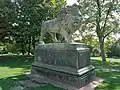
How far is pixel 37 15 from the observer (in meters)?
17.1

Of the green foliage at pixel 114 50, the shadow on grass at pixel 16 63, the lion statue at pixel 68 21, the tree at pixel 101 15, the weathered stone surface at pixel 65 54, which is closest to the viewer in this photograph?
the weathered stone surface at pixel 65 54

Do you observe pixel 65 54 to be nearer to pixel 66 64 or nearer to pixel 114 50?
pixel 66 64

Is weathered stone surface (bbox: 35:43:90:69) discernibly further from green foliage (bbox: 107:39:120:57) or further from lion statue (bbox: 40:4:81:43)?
green foliage (bbox: 107:39:120:57)

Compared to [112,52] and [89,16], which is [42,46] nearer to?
[89,16]

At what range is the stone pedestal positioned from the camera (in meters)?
6.96

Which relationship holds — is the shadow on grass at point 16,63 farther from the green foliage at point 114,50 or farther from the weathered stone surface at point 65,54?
the green foliage at point 114,50

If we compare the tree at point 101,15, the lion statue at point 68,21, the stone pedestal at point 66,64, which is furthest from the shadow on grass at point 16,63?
the tree at point 101,15

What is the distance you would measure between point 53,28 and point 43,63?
1644 mm

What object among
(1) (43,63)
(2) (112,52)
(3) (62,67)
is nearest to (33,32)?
(1) (43,63)

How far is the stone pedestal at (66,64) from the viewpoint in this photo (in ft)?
22.8

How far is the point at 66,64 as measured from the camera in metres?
7.38

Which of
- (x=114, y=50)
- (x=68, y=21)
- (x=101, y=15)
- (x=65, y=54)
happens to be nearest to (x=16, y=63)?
(x=65, y=54)

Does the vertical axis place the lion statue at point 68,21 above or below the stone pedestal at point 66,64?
above

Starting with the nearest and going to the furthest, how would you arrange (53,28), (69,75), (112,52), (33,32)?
(69,75)
(53,28)
(33,32)
(112,52)
